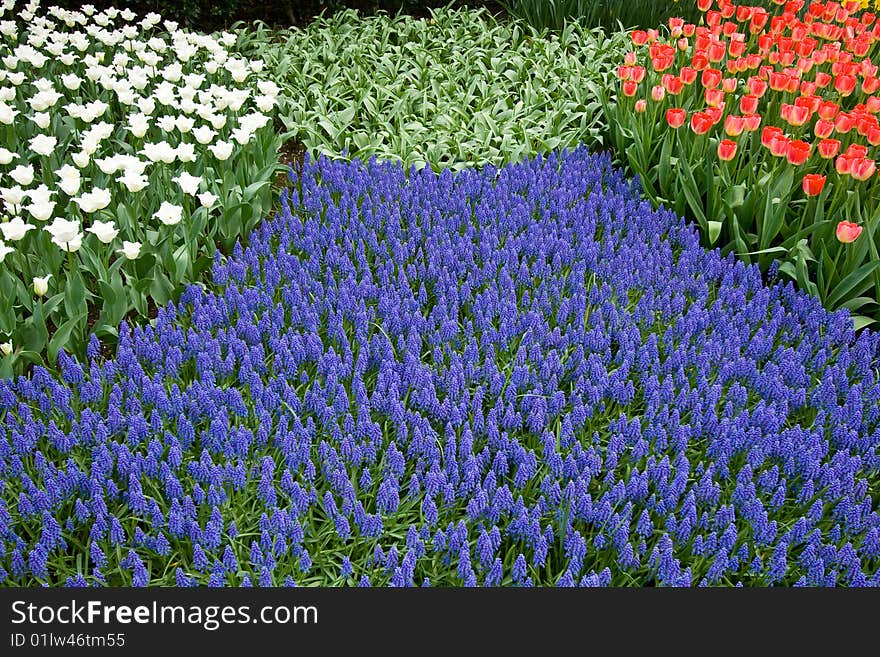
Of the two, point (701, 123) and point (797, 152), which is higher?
point (701, 123)

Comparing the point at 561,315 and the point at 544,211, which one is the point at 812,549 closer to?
the point at 561,315

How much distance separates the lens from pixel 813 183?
380 cm

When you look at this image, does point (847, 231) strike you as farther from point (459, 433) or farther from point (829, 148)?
point (459, 433)

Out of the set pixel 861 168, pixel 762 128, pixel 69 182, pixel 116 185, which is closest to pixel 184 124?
pixel 116 185

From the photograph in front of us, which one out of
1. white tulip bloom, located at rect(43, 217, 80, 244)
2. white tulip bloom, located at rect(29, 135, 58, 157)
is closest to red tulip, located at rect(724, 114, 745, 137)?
white tulip bloom, located at rect(43, 217, 80, 244)

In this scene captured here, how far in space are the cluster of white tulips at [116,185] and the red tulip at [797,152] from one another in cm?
263

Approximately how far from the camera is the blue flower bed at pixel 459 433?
2377mm

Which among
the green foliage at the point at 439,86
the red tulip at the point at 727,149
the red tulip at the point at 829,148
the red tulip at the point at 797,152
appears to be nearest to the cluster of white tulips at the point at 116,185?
the green foliage at the point at 439,86

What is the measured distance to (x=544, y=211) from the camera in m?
4.27

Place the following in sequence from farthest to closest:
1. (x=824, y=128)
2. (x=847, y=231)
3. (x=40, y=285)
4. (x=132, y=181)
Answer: (x=824, y=128)
(x=132, y=181)
(x=847, y=231)
(x=40, y=285)

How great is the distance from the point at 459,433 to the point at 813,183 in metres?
2.15

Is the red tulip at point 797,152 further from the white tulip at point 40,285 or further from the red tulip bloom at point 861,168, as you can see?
the white tulip at point 40,285

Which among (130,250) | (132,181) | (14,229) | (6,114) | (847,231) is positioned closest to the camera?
(14,229)

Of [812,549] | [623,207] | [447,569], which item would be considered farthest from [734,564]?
[623,207]
